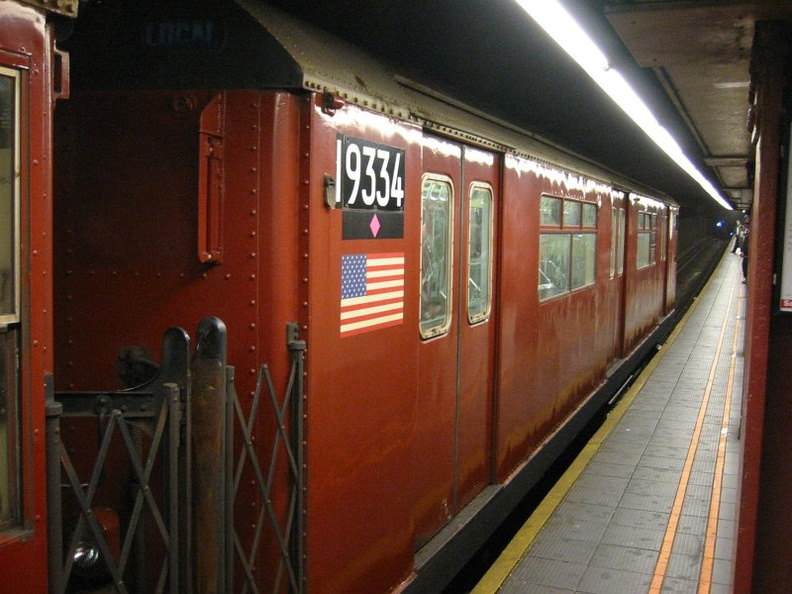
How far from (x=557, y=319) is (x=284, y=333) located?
4533 mm

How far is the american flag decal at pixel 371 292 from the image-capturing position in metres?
3.28

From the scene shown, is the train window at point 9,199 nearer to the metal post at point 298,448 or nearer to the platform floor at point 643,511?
the metal post at point 298,448

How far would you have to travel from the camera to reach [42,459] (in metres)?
1.97

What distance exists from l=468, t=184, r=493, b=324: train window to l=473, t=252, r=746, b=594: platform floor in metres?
1.56

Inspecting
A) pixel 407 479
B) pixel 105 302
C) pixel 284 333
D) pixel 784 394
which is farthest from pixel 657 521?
pixel 105 302

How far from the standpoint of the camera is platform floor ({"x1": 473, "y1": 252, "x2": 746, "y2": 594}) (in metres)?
4.92

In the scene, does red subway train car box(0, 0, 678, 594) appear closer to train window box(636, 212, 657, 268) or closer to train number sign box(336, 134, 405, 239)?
train number sign box(336, 134, 405, 239)

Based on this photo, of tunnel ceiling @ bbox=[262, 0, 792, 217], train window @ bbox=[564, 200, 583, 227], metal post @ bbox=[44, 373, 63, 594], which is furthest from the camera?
train window @ bbox=[564, 200, 583, 227]

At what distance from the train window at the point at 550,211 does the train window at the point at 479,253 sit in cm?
125

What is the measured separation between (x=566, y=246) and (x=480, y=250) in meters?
2.51

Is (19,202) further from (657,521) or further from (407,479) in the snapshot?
(657,521)

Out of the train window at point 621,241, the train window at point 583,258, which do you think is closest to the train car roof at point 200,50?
the train window at point 583,258

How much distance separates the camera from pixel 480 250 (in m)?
5.10

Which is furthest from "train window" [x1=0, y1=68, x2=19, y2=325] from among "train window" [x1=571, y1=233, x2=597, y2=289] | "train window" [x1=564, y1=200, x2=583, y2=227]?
"train window" [x1=571, y1=233, x2=597, y2=289]
